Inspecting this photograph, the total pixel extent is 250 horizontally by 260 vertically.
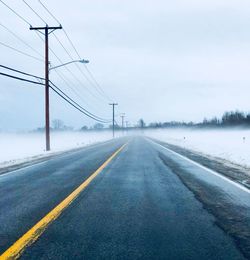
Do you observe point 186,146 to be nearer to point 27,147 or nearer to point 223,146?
point 223,146

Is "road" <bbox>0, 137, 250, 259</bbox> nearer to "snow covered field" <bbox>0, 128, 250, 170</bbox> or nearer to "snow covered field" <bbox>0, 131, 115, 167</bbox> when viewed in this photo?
"snow covered field" <bbox>0, 128, 250, 170</bbox>

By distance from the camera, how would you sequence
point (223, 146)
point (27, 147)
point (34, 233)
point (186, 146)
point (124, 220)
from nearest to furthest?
point (34, 233)
point (124, 220)
point (223, 146)
point (186, 146)
point (27, 147)

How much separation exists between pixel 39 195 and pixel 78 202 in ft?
4.14

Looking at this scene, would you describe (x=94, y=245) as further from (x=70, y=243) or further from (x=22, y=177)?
(x=22, y=177)

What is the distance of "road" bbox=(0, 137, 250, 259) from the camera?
4.54 meters

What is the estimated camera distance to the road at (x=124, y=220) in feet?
14.9

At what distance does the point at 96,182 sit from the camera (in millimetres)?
10469

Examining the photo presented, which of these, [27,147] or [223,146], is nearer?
[223,146]

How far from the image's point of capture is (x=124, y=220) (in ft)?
19.9

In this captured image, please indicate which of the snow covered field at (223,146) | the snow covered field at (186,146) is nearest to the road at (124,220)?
the snow covered field at (186,146)

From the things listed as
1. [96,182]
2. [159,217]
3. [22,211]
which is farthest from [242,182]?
[22,211]

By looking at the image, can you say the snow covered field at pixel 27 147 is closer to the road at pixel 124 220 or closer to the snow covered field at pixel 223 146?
the road at pixel 124 220

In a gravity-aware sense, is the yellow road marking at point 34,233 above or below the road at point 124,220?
above

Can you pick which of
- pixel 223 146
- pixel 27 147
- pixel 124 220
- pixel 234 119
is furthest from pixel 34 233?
pixel 234 119
